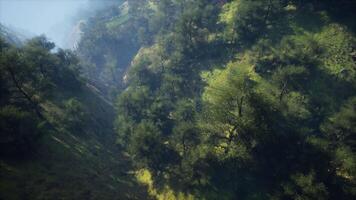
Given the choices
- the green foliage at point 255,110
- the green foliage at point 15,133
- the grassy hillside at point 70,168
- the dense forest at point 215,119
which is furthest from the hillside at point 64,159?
the green foliage at point 255,110

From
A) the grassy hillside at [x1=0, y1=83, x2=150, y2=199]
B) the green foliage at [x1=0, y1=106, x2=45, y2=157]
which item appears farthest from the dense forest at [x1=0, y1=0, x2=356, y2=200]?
the grassy hillside at [x1=0, y1=83, x2=150, y2=199]

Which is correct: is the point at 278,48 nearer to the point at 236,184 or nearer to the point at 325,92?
the point at 325,92

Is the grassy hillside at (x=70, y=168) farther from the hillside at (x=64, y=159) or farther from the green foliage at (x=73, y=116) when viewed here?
the green foliage at (x=73, y=116)

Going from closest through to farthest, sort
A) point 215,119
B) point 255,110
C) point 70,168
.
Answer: point 255,110
point 70,168
point 215,119

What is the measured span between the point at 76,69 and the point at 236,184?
8015cm

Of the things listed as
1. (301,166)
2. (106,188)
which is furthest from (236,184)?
(106,188)

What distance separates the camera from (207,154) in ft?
207

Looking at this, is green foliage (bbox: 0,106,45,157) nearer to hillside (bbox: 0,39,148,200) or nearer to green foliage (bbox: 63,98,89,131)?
hillside (bbox: 0,39,148,200)

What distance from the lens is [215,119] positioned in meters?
66.2

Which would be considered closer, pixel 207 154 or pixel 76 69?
pixel 207 154

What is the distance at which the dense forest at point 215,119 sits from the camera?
188 feet

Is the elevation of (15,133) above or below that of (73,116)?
above

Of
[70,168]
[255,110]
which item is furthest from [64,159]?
[255,110]

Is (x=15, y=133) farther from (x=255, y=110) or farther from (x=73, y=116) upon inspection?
(x=255, y=110)
